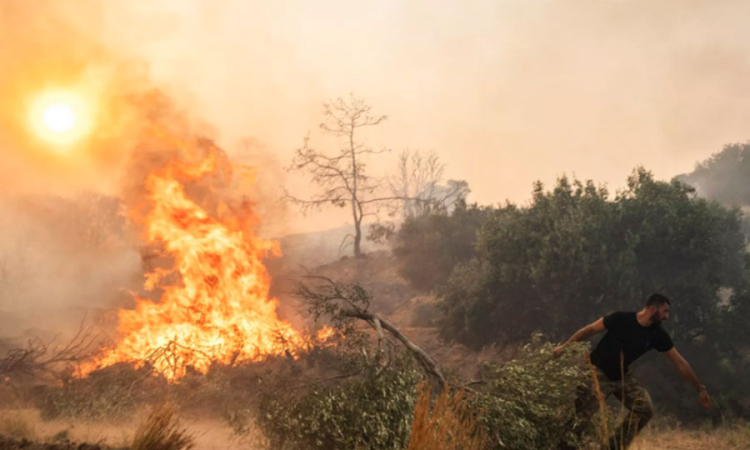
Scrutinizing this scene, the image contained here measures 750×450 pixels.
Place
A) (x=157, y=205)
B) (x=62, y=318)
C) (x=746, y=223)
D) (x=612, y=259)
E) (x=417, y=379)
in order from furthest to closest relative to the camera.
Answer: (x=746, y=223)
(x=62, y=318)
(x=612, y=259)
(x=157, y=205)
(x=417, y=379)

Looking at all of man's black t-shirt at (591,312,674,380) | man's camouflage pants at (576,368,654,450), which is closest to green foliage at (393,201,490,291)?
man's camouflage pants at (576,368,654,450)

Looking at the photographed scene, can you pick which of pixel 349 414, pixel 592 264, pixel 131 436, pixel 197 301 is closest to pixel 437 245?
pixel 592 264

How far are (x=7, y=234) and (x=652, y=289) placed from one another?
44331mm

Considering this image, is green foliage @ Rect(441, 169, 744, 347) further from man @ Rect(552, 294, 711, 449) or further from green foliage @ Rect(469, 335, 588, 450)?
man @ Rect(552, 294, 711, 449)

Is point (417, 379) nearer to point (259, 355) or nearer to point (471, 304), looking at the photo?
point (259, 355)

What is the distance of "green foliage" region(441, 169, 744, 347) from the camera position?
53.6 ft

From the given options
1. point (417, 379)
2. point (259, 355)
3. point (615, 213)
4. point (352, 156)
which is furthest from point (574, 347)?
point (352, 156)

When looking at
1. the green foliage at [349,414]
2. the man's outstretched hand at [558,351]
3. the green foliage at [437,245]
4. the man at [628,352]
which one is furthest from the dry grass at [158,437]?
the green foliage at [437,245]

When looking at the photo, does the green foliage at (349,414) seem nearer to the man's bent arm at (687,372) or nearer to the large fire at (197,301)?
the man's bent arm at (687,372)

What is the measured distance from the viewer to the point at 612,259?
1644 cm

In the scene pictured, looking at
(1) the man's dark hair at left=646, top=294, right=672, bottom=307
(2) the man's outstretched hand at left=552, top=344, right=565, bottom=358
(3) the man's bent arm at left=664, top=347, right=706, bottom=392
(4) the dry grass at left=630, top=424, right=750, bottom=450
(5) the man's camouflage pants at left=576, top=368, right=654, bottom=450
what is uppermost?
(1) the man's dark hair at left=646, top=294, right=672, bottom=307

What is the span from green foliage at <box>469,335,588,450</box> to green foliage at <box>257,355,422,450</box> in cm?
112

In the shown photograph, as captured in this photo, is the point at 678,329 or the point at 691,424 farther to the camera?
the point at 678,329

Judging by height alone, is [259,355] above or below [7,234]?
below
